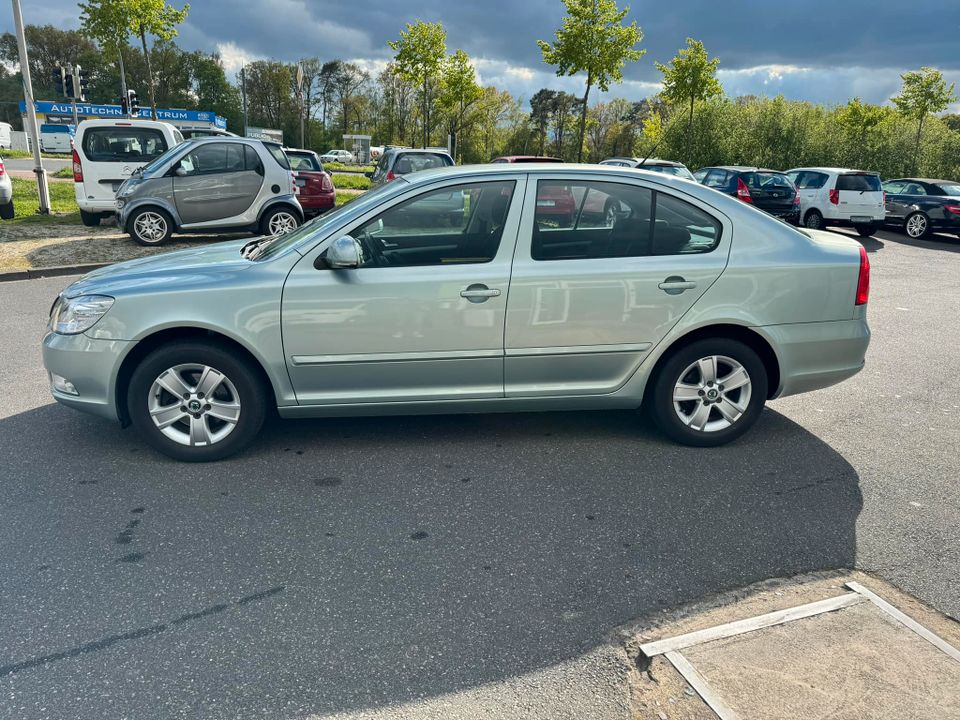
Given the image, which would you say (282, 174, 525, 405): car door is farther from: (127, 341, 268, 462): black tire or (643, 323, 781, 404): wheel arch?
(643, 323, 781, 404): wheel arch

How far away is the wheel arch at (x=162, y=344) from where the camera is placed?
4.11 metres

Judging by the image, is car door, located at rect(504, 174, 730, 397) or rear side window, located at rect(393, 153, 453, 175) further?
rear side window, located at rect(393, 153, 453, 175)

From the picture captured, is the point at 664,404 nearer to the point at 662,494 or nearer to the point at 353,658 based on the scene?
the point at 662,494

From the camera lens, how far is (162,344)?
4.13 meters

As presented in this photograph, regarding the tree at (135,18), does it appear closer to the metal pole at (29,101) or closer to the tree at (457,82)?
the metal pole at (29,101)

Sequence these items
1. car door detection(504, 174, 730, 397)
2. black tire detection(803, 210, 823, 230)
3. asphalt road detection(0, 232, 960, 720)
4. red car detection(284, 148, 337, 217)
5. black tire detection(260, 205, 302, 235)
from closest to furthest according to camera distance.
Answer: asphalt road detection(0, 232, 960, 720) → car door detection(504, 174, 730, 397) → black tire detection(260, 205, 302, 235) → red car detection(284, 148, 337, 217) → black tire detection(803, 210, 823, 230)

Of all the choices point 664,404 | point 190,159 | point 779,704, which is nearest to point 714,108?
point 190,159

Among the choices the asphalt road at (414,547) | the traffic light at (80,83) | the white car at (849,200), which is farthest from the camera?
the traffic light at (80,83)

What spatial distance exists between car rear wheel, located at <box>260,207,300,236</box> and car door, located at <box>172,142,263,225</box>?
1.28 feet

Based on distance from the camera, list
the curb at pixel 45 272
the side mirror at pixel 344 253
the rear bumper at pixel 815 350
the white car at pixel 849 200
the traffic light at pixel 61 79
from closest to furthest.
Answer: the side mirror at pixel 344 253 → the rear bumper at pixel 815 350 → the curb at pixel 45 272 → the white car at pixel 849 200 → the traffic light at pixel 61 79

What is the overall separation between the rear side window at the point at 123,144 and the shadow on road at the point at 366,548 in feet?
34.2

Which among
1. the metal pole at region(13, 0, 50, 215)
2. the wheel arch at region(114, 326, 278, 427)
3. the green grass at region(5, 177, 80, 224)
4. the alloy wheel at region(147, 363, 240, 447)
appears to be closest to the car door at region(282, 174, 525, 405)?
the wheel arch at region(114, 326, 278, 427)

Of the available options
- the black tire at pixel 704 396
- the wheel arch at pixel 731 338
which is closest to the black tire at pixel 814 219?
the wheel arch at pixel 731 338

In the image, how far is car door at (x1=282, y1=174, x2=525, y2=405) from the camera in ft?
13.3
